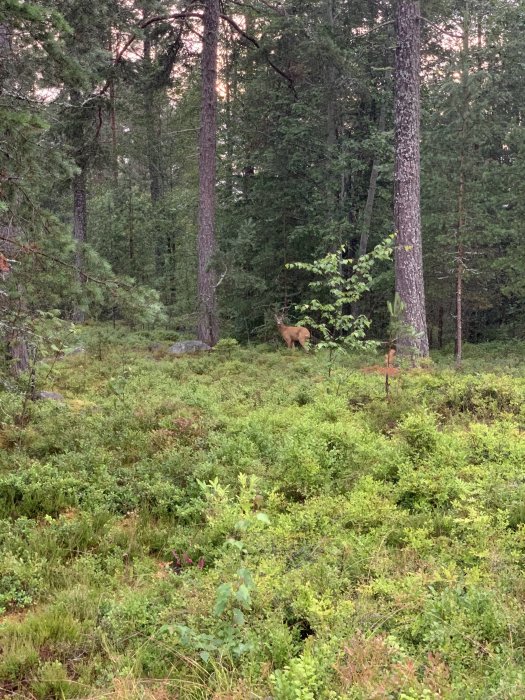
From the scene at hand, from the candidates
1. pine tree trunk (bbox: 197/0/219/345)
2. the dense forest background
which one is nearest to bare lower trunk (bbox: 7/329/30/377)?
the dense forest background

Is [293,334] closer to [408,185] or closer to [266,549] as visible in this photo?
[408,185]

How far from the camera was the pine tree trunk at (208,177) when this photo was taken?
14250 mm

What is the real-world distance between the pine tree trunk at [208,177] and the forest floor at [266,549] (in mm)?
8057

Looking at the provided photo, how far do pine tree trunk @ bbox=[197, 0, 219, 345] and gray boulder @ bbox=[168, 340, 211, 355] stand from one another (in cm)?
42

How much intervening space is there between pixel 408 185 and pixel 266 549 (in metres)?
9.33

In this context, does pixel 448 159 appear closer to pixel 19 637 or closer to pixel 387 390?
pixel 387 390

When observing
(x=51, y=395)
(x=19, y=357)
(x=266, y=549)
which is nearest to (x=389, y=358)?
(x=266, y=549)

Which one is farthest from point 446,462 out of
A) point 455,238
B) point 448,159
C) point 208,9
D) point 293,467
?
point 208,9

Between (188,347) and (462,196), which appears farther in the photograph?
(188,347)

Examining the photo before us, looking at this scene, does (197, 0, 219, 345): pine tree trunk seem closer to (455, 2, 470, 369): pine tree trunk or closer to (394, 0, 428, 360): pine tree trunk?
(394, 0, 428, 360): pine tree trunk

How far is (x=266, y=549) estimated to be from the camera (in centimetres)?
377

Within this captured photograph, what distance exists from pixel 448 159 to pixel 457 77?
210 cm

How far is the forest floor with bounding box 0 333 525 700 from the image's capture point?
8.71ft

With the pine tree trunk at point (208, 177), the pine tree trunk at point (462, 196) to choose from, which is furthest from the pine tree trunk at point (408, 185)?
the pine tree trunk at point (208, 177)
